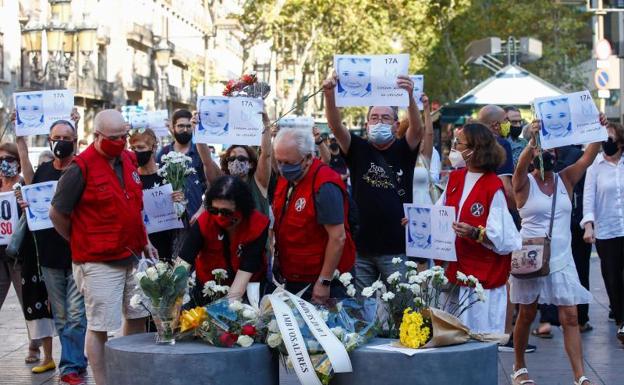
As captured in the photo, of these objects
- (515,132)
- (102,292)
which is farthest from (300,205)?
(515,132)

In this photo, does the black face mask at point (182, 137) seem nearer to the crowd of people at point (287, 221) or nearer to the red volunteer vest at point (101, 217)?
the crowd of people at point (287, 221)

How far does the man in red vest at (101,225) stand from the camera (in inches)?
314

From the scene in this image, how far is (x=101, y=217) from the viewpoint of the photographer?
801 cm

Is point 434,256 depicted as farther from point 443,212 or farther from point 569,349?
point 569,349

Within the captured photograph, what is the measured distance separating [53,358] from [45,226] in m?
1.68

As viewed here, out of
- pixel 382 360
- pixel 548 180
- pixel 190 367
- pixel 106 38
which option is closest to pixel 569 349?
pixel 548 180

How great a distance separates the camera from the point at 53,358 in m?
10.5

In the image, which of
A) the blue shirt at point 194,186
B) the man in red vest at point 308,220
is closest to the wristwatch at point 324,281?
the man in red vest at point 308,220

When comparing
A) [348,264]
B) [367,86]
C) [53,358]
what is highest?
[367,86]

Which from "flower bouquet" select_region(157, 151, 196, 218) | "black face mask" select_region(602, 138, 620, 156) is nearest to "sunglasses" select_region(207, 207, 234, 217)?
"flower bouquet" select_region(157, 151, 196, 218)

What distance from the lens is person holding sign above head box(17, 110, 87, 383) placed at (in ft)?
30.6

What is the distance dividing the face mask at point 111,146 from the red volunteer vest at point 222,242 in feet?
3.38

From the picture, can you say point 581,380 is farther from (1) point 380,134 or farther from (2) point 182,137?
(2) point 182,137

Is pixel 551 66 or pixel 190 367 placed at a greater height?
pixel 551 66
